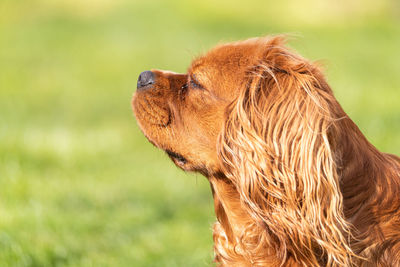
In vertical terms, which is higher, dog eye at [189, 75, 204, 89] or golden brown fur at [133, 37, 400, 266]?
dog eye at [189, 75, 204, 89]

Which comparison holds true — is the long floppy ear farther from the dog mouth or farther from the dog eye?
the dog mouth

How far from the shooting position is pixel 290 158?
119 inches

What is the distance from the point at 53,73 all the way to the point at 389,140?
683 cm

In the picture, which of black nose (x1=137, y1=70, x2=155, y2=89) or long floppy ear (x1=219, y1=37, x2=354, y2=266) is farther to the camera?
black nose (x1=137, y1=70, x2=155, y2=89)

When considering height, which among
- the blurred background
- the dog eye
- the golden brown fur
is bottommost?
the blurred background

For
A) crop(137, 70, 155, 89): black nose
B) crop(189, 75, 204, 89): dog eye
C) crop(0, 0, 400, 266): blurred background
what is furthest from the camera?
crop(0, 0, 400, 266): blurred background

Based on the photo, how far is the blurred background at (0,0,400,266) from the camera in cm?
488

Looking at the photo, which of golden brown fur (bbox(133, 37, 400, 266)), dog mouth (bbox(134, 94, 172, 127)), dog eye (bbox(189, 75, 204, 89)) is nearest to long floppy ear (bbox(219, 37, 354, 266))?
golden brown fur (bbox(133, 37, 400, 266))

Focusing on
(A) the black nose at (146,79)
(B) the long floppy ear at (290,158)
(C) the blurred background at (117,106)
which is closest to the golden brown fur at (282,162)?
(B) the long floppy ear at (290,158)

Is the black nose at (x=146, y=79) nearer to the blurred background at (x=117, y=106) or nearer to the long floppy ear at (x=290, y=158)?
the blurred background at (x=117, y=106)

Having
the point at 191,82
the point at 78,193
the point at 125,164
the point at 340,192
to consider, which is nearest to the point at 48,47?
the point at 125,164

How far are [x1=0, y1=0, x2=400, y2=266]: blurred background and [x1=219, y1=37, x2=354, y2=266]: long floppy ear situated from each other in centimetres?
46

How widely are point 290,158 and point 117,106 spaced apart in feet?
24.7

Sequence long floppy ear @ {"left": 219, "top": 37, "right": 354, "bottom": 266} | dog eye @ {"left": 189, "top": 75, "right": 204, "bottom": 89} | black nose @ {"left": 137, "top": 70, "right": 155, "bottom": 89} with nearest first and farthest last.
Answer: long floppy ear @ {"left": 219, "top": 37, "right": 354, "bottom": 266} < dog eye @ {"left": 189, "top": 75, "right": 204, "bottom": 89} < black nose @ {"left": 137, "top": 70, "right": 155, "bottom": 89}
